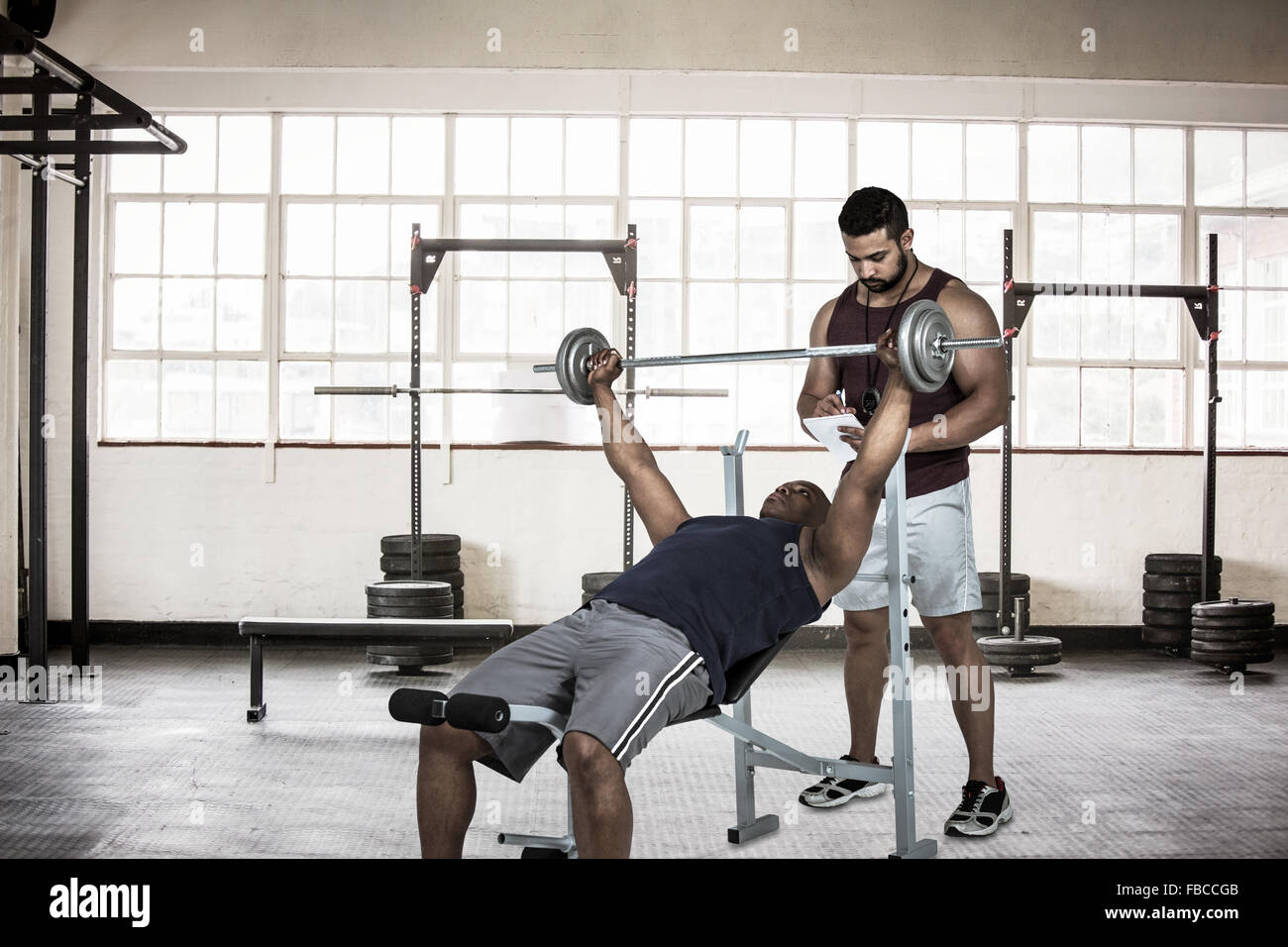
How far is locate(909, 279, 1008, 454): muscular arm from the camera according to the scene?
8.57 ft

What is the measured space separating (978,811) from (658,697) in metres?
1.05

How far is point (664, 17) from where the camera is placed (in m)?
Result: 5.27

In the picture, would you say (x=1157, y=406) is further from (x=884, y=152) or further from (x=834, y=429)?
(x=834, y=429)

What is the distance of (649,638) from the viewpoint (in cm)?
205

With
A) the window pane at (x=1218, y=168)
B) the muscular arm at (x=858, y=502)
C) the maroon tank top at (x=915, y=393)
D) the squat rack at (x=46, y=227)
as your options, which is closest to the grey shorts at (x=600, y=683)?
the muscular arm at (x=858, y=502)

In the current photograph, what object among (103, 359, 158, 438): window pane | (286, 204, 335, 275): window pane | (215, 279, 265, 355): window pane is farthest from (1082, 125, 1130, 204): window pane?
(103, 359, 158, 438): window pane

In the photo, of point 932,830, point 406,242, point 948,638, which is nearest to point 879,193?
point 948,638

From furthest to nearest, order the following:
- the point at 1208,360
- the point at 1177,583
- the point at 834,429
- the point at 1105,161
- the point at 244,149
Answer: the point at 1105,161 < the point at 244,149 < the point at 1177,583 < the point at 1208,360 < the point at 834,429

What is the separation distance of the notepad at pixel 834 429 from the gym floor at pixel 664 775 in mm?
870

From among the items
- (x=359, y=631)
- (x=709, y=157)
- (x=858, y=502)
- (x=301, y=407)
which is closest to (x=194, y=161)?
(x=301, y=407)

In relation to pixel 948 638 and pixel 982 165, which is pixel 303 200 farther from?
pixel 948 638

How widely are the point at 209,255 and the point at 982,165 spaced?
3.58 metres

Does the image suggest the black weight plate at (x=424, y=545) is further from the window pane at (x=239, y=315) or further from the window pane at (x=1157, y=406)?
the window pane at (x=1157, y=406)

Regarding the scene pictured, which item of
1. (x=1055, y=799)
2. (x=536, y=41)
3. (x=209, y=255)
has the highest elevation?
(x=536, y=41)
